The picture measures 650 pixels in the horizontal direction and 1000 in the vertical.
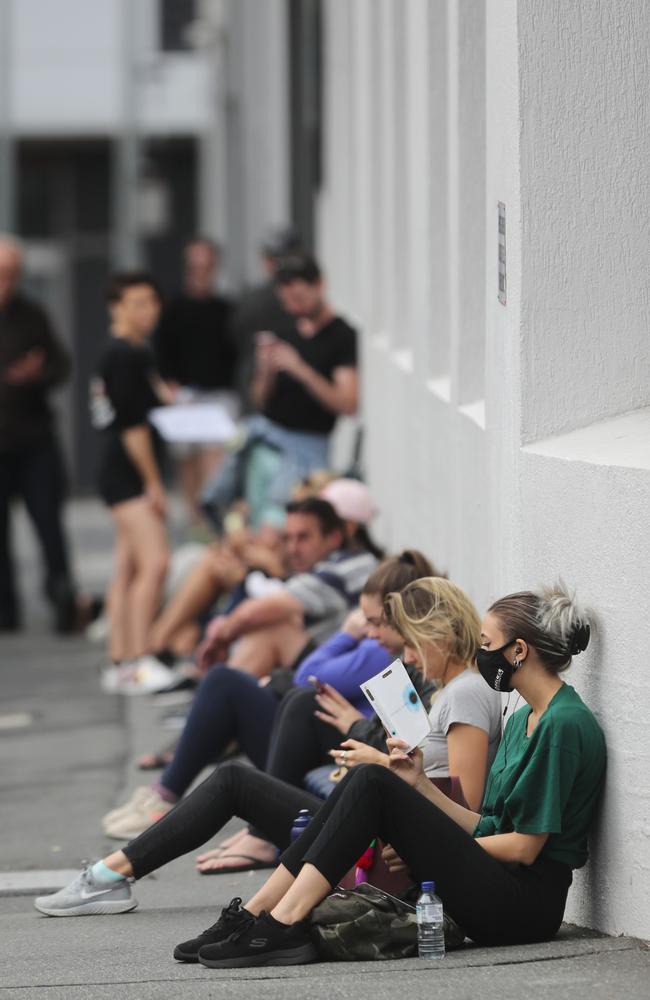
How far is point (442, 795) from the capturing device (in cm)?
526

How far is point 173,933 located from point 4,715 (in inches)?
208

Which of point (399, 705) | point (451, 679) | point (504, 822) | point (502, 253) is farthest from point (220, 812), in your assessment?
point (502, 253)

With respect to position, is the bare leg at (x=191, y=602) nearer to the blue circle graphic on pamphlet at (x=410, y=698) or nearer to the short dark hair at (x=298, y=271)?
the short dark hair at (x=298, y=271)

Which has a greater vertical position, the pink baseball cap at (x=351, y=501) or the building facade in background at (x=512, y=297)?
the building facade in background at (x=512, y=297)

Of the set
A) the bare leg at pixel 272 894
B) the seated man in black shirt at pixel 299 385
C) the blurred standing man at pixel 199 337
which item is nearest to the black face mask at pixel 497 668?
the bare leg at pixel 272 894

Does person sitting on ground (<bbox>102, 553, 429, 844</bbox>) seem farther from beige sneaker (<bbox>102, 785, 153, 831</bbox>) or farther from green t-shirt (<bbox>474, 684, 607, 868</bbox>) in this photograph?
green t-shirt (<bbox>474, 684, 607, 868</bbox>)

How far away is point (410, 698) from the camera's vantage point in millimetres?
5219

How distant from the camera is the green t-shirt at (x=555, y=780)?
198 inches

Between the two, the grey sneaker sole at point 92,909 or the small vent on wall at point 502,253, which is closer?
the small vent on wall at point 502,253

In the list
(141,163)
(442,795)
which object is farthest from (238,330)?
(141,163)

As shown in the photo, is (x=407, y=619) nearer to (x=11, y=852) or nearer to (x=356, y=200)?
(x=11, y=852)

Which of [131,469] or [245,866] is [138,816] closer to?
[245,866]

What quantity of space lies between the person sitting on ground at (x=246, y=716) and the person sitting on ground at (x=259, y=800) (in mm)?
666

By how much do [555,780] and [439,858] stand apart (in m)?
0.34
